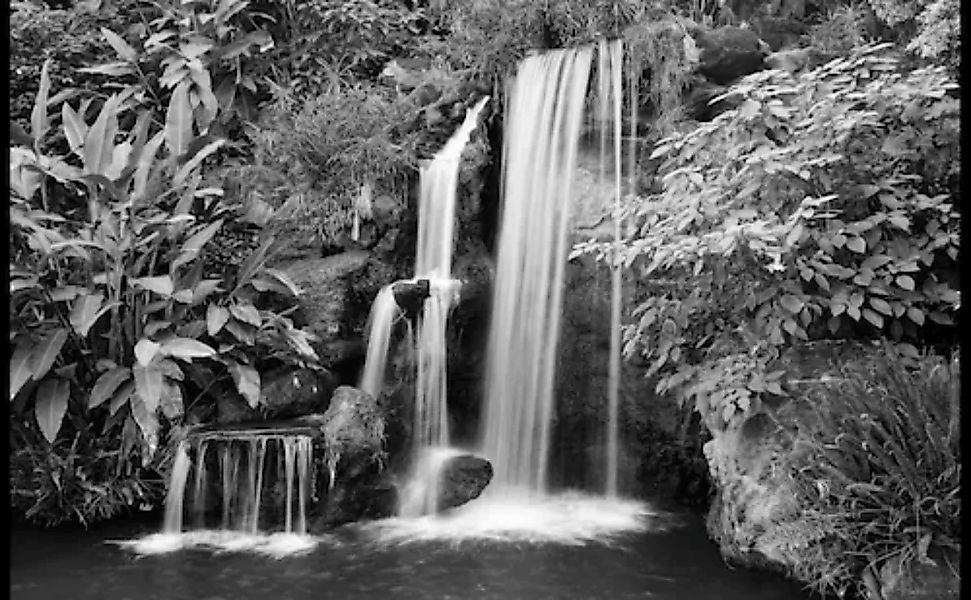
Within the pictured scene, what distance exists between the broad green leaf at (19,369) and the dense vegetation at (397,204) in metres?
0.02

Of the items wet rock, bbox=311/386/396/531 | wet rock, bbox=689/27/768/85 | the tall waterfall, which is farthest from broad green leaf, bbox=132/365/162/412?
wet rock, bbox=689/27/768/85

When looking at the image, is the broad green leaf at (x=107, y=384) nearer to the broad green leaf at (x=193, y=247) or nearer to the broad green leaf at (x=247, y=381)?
the broad green leaf at (x=247, y=381)

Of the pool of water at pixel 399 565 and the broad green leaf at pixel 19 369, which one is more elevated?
the broad green leaf at pixel 19 369

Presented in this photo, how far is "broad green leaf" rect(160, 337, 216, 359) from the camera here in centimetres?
607

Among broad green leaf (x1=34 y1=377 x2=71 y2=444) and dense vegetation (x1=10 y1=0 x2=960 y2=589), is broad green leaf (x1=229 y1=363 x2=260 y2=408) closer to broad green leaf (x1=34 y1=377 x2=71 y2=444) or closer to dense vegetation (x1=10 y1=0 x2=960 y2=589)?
dense vegetation (x1=10 y1=0 x2=960 y2=589)

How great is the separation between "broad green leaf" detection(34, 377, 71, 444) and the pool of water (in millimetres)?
798

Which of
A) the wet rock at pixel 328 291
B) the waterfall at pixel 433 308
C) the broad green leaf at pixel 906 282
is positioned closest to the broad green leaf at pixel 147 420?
the wet rock at pixel 328 291

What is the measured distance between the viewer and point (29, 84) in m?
8.70

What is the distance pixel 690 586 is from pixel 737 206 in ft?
A: 7.42

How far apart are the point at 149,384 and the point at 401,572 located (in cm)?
244

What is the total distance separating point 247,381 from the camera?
20.9ft

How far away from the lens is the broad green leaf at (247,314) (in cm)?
649

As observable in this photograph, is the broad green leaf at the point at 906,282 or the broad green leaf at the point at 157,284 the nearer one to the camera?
the broad green leaf at the point at 906,282

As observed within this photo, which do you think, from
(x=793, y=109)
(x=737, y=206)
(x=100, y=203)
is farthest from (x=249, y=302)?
(x=793, y=109)
